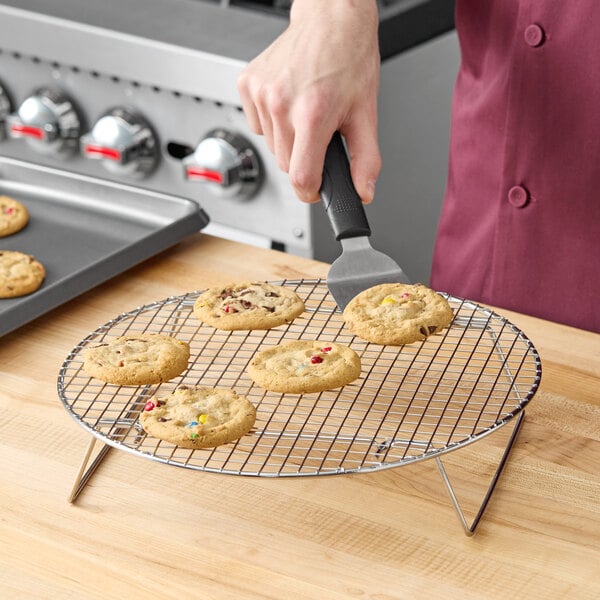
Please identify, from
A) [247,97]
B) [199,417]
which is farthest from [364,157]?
[199,417]

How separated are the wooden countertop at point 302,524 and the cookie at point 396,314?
0.15 metres

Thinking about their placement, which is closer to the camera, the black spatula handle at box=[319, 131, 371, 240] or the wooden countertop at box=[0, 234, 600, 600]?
the wooden countertop at box=[0, 234, 600, 600]

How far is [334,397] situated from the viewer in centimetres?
129

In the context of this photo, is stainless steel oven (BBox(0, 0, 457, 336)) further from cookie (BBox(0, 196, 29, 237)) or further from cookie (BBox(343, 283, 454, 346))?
cookie (BBox(343, 283, 454, 346))

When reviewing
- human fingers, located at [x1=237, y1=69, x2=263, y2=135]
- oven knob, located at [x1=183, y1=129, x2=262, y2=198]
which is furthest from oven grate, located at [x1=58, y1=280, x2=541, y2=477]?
oven knob, located at [x1=183, y1=129, x2=262, y2=198]

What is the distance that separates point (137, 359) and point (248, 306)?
0.19 m

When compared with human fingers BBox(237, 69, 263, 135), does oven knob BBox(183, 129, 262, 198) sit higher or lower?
lower

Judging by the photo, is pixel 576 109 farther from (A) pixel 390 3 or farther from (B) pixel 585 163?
(A) pixel 390 3

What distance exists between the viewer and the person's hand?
128 cm

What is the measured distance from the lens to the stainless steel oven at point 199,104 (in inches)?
78.2

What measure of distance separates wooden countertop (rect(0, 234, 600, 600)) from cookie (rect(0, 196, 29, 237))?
1.51 feet

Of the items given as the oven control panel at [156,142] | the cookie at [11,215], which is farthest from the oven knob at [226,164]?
the cookie at [11,215]

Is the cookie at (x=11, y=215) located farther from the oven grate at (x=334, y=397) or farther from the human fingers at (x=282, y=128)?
the human fingers at (x=282, y=128)

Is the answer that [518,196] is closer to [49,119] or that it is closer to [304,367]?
[304,367]
